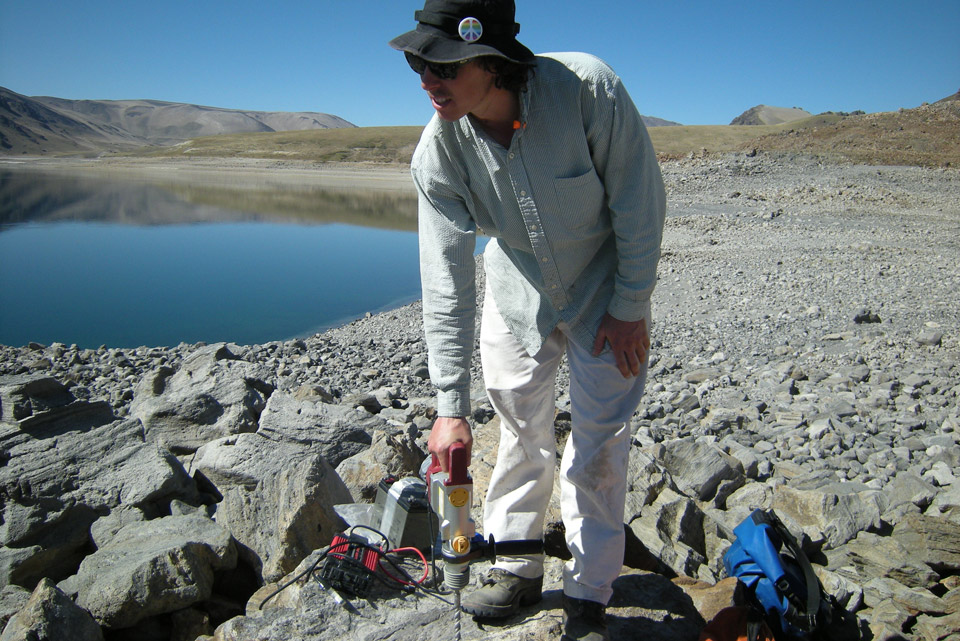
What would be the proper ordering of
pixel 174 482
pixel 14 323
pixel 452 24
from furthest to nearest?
pixel 14 323
pixel 174 482
pixel 452 24

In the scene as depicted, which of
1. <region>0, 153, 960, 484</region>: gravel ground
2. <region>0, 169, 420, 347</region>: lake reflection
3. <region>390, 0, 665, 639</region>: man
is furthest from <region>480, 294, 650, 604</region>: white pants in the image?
<region>0, 169, 420, 347</region>: lake reflection

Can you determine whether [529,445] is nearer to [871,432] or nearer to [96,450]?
[96,450]

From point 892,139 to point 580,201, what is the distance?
32672 mm

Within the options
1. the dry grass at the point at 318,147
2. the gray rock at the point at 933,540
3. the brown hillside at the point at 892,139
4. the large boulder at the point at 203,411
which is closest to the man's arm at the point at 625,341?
the gray rock at the point at 933,540

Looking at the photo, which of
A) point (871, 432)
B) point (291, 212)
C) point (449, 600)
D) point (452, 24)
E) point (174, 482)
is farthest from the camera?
point (291, 212)

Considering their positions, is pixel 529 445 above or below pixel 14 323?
above

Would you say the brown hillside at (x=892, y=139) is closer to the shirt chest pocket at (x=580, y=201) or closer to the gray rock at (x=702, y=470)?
the gray rock at (x=702, y=470)

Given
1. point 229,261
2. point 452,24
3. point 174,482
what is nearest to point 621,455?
point 452,24

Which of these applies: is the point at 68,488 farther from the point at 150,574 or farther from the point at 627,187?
the point at 627,187

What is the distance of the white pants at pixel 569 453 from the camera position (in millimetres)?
2137

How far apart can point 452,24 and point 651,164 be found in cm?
68

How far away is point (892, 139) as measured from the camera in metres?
28.7

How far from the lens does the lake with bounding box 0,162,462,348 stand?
43.8 ft

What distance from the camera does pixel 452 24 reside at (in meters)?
1.78
